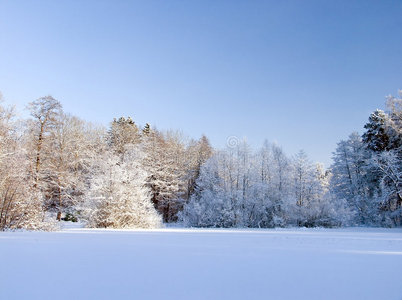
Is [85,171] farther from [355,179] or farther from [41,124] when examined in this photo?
[355,179]

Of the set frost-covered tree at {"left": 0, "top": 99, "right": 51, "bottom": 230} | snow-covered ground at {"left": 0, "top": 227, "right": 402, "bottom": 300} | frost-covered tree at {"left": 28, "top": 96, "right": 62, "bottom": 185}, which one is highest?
frost-covered tree at {"left": 28, "top": 96, "right": 62, "bottom": 185}

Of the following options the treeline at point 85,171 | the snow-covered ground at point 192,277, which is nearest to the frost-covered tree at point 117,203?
the treeline at point 85,171

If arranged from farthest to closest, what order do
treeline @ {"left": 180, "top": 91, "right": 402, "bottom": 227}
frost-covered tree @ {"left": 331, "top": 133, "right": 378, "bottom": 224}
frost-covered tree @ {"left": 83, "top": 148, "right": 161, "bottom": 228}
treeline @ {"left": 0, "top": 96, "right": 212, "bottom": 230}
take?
frost-covered tree @ {"left": 331, "top": 133, "right": 378, "bottom": 224}, treeline @ {"left": 180, "top": 91, "right": 402, "bottom": 227}, frost-covered tree @ {"left": 83, "top": 148, "right": 161, "bottom": 228}, treeline @ {"left": 0, "top": 96, "right": 212, "bottom": 230}

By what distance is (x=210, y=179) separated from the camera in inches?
960

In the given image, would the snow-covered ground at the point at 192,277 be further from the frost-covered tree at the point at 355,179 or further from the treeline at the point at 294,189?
the frost-covered tree at the point at 355,179

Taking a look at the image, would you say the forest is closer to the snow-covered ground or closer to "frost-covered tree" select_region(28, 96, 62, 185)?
"frost-covered tree" select_region(28, 96, 62, 185)

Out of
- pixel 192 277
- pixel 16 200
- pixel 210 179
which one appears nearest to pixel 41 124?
pixel 16 200

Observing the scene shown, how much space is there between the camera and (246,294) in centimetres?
259

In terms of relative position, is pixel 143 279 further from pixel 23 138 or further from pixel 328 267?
pixel 23 138

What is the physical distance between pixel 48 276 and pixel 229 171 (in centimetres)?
2142

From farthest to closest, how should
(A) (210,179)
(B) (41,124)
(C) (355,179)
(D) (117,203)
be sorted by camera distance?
(C) (355,179) < (A) (210,179) < (B) (41,124) < (D) (117,203)

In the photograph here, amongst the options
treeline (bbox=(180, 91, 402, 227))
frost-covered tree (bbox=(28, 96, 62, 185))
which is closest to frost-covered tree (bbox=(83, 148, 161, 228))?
frost-covered tree (bbox=(28, 96, 62, 185))

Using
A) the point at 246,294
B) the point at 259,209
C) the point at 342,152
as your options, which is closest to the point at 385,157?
the point at 342,152

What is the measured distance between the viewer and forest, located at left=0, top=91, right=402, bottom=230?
50.8 feet
